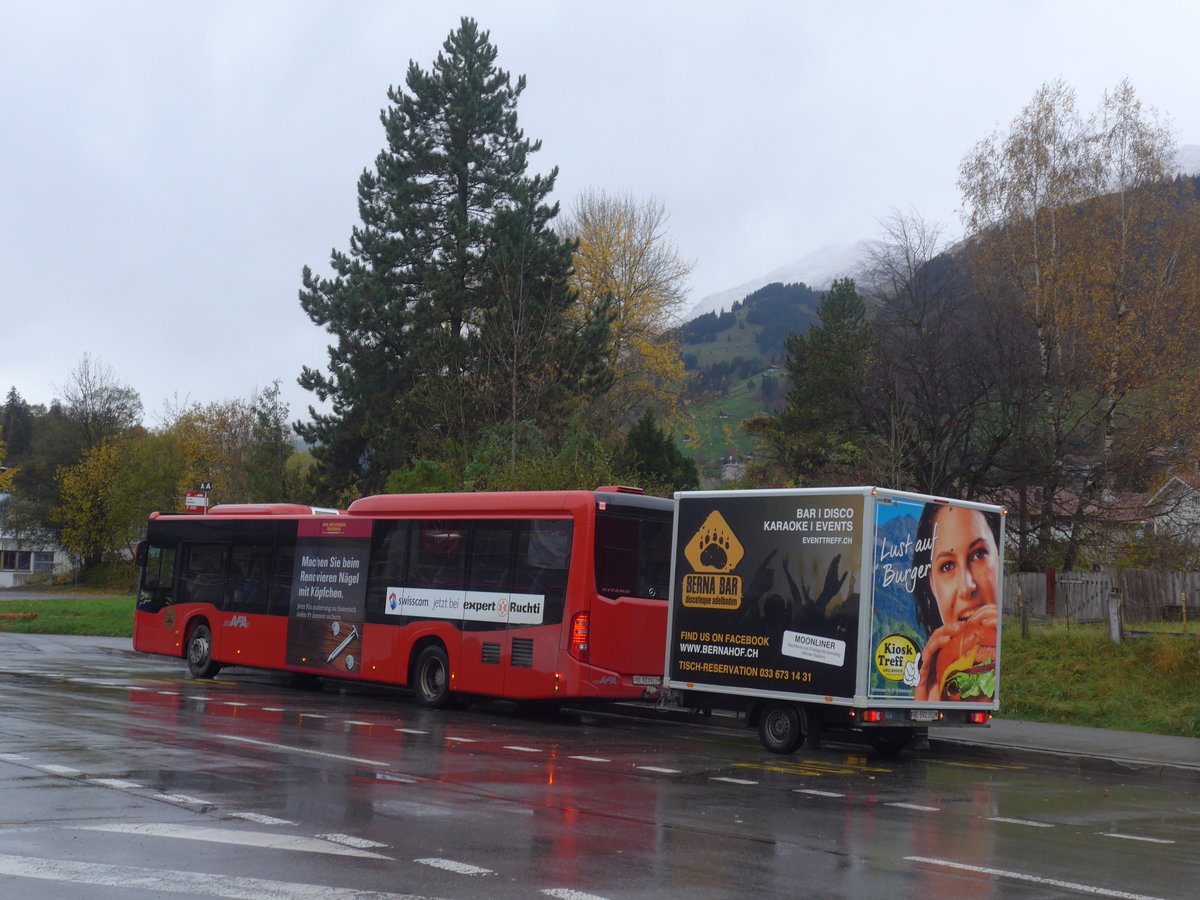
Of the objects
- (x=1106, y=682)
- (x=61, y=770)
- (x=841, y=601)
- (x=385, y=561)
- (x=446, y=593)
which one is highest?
(x=385, y=561)

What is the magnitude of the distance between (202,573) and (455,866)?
59.4ft

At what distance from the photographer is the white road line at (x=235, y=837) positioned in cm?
802

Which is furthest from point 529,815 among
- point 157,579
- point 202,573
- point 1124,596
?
point 157,579

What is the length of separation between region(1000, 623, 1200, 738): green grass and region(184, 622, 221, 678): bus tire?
47.2 ft

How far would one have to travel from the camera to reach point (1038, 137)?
4228cm

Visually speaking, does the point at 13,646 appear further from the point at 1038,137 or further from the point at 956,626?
the point at 1038,137

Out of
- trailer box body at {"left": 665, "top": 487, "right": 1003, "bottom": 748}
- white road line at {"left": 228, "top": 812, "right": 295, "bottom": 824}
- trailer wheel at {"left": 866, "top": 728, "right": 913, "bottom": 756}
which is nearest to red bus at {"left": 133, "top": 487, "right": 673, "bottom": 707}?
trailer box body at {"left": 665, "top": 487, "right": 1003, "bottom": 748}

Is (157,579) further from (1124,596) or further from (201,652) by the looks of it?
(1124,596)

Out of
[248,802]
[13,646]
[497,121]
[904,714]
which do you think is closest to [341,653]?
[904,714]

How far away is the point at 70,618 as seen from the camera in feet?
136

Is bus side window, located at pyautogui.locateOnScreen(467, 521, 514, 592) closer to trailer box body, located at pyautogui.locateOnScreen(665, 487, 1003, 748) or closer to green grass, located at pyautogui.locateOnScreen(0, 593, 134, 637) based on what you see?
trailer box body, located at pyautogui.locateOnScreen(665, 487, 1003, 748)

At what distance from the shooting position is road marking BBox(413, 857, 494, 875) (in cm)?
754

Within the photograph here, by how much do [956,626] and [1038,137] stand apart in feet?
103

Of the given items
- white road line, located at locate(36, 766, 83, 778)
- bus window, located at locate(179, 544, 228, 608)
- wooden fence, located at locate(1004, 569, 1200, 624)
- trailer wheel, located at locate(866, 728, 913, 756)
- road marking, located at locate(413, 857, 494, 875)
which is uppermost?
wooden fence, located at locate(1004, 569, 1200, 624)
